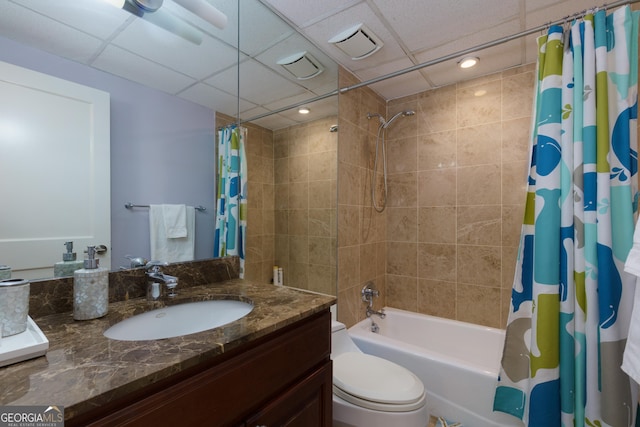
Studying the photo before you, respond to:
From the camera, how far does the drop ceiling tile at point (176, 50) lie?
102 centimetres

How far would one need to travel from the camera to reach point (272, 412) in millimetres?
769

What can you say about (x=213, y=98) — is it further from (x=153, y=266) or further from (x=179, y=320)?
(x=179, y=320)

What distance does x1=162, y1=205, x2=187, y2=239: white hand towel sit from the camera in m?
1.12

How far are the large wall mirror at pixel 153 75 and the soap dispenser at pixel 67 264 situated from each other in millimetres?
18

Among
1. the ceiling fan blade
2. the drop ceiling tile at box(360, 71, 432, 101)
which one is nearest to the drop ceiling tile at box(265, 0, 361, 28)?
the ceiling fan blade

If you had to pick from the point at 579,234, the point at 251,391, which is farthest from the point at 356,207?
the point at 251,391

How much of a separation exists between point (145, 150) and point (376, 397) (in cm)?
139

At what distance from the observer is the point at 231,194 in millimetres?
1407

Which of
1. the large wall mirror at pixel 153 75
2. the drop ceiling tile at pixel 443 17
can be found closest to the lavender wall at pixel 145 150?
the large wall mirror at pixel 153 75

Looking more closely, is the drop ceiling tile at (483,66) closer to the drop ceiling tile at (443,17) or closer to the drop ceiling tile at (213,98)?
the drop ceiling tile at (443,17)

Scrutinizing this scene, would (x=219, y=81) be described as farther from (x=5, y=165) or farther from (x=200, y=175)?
(x=5, y=165)

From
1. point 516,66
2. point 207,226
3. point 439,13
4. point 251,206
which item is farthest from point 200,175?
point 516,66

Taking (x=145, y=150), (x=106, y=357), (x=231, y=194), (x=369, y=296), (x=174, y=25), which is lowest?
(x=369, y=296)

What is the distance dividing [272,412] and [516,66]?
243 centimetres
